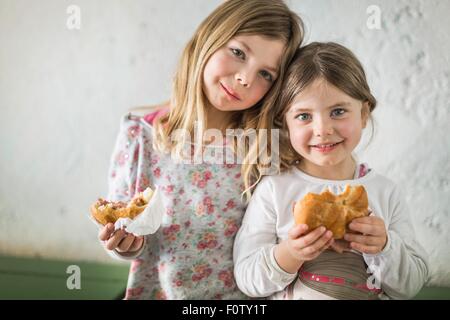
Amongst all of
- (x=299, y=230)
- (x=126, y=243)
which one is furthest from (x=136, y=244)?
(x=299, y=230)

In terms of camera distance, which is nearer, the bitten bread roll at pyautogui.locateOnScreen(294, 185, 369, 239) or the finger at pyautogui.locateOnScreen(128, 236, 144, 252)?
the bitten bread roll at pyautogui.locateOnScreen(294, 185, 369, 239)

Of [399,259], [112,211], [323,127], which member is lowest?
[399,259]

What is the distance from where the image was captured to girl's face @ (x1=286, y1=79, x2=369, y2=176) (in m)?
1.05

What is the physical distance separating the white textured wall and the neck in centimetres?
5

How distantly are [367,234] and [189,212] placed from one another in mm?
398

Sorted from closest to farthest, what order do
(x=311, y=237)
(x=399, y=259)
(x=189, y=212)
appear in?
(x=311, y=237), (x=399, y=259), (x=189, y=212)

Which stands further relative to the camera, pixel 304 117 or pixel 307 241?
pixel 304 117

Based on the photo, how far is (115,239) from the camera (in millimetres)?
1062

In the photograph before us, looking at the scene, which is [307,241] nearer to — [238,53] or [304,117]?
[304,117]

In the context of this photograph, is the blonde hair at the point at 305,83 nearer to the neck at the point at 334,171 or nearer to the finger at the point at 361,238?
the neck at the point at 334,171

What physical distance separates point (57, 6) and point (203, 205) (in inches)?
22.5

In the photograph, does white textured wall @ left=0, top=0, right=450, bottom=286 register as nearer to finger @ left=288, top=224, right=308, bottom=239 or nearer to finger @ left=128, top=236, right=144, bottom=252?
finger @ left=128, top=236, right=144, bottom=252

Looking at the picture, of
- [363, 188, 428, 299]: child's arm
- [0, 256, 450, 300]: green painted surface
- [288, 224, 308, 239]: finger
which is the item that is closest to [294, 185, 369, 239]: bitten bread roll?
[288, 224, 308, 239]: finger

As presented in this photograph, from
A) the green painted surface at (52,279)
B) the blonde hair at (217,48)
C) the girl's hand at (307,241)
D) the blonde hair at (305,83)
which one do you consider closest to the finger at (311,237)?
the girl's hand at (307,241)
